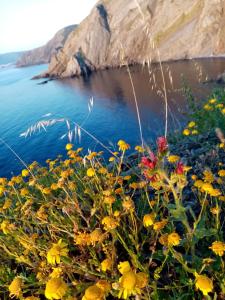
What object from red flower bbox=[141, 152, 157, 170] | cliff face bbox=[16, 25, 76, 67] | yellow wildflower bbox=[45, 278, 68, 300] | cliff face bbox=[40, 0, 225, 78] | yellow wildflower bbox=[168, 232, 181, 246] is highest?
cliff face bbox=[16, 25, 76, 67]

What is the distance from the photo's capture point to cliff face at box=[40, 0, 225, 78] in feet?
190

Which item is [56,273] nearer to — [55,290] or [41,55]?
[55,290]

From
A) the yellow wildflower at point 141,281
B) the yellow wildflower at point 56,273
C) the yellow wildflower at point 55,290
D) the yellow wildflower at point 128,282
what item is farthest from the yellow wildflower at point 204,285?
the yellow wildflower at point 56,273

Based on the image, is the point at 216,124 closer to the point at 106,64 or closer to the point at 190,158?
the point at 190,158

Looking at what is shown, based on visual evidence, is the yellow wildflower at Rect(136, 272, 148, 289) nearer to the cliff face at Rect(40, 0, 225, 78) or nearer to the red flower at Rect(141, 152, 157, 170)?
the red flower at Rect(141, 152, 157, 170)

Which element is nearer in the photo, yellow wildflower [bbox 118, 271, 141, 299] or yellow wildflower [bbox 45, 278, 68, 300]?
yellow wildflower [bbox 118, 271, 141, 299]

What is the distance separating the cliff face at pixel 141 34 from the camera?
190 ft

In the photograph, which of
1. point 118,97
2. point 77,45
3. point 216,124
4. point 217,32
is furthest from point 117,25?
point 216,124

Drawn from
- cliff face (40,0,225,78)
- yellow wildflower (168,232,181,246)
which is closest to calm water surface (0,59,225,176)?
yellow wildflower (168,232,181,246)

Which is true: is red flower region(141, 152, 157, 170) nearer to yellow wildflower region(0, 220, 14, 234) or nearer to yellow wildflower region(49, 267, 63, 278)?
yellow wildflower region(49, 267, 63, 278)

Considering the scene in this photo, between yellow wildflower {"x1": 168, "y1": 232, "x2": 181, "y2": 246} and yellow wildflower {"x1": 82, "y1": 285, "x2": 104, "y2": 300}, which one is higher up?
yellow wildflower {"x1": 82, "y1": 285, "x2": 104, "y2": 300}

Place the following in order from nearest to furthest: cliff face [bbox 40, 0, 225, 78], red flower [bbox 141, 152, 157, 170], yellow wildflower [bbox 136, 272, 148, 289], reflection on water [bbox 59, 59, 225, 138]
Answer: yellow wildflower [bbox 136, 272, 148, 289], red flower [bbox 141, 152, 157, 170], reflection on water [bbox 59, 59, 225, 138], cliff face [bbox 40, 0, 225, 78]

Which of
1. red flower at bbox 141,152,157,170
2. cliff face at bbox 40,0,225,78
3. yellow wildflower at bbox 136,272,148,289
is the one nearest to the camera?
yellow wildflower at bbox 136,272,148,289

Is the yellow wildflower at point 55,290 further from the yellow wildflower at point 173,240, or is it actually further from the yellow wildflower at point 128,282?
the yellow wildflower at point 173,240
